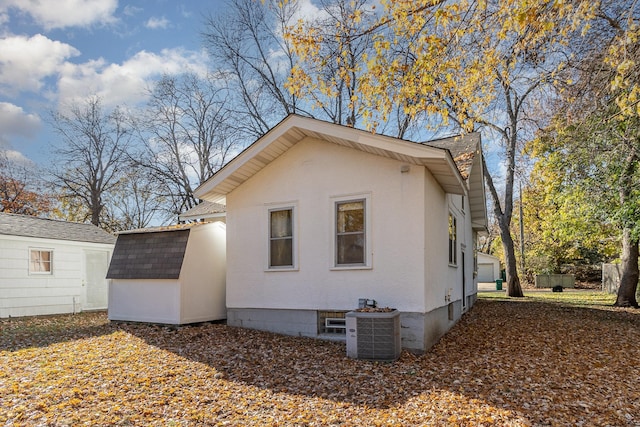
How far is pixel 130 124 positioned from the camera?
1018 inches

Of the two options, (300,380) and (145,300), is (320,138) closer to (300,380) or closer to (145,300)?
(300,380)

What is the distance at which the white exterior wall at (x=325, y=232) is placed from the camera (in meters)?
7.56

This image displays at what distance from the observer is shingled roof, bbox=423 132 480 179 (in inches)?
374

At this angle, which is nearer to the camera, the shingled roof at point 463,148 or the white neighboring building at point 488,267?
the shingled roof at point 463,148

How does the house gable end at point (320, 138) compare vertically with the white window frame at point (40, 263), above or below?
above

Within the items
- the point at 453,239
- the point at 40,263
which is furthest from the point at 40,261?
the point at 453,239

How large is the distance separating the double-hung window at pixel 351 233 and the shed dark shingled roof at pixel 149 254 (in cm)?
382

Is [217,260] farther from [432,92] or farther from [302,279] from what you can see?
[432,92]

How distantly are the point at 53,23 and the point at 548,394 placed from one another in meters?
16.2

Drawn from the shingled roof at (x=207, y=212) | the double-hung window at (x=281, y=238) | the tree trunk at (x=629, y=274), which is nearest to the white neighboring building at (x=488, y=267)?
the tree trunk at (x=629, y=274)

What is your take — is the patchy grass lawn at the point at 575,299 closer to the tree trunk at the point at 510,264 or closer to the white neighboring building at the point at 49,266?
the tree trunk at the point at 510,264

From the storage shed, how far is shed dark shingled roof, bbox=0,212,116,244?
15.0 feet

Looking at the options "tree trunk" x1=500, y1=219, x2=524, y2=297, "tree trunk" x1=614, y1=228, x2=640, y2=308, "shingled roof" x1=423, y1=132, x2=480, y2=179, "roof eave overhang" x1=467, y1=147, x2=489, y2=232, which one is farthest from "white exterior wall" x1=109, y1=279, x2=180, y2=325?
"tree trunk" x1=500, y1=219, x2=524, y2=297

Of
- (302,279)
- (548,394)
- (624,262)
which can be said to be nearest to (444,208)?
(302,279)
